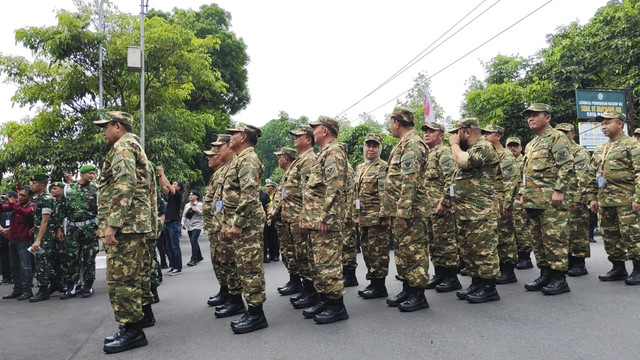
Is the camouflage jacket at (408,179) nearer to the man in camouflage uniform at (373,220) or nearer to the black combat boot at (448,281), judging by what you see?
the man in camouflage uniform at (373,220)

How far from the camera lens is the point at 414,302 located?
4656mm

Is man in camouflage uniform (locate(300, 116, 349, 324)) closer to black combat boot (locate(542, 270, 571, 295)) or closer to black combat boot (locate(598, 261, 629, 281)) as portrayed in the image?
black combat boot (locate(542, 270, 571, 295))

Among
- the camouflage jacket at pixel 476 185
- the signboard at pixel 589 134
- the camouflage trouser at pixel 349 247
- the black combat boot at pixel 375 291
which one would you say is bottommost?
the black combat boot at pixel 375 291

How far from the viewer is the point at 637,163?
18.6ft

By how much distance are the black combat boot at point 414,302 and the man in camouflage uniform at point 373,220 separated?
708mm

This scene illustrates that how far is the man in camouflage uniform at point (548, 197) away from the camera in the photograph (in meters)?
4.98

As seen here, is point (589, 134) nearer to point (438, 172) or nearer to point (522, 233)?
point (522, 233)

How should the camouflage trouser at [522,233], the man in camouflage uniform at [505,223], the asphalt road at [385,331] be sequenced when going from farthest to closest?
the camouflage trouser at [522,233] → the man in camouflage uniform at [505,223] → the asphalt road at [385,331]

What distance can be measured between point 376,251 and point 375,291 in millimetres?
484

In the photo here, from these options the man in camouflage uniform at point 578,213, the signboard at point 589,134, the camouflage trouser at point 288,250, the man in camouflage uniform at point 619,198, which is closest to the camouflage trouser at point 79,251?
the camouflage trouser at point 288,250

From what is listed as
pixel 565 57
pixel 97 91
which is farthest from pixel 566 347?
pixel 565 57

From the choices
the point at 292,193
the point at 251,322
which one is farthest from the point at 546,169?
the point at 251,322

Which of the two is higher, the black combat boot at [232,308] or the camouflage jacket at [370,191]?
the camouflage jacket at [370,191]

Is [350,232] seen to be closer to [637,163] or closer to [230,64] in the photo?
[637,163]
